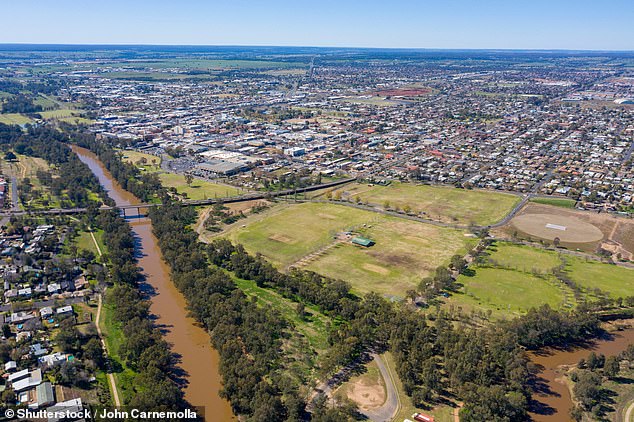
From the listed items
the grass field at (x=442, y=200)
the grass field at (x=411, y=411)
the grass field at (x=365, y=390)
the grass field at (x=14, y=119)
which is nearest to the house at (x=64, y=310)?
the grass field at (x=365, y=390)

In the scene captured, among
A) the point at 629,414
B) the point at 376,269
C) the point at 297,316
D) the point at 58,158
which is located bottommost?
the point at 629,414

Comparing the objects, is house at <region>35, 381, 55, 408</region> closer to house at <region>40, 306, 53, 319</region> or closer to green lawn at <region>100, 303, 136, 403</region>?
green lawn at <region>100, 303, 136, 403</region>

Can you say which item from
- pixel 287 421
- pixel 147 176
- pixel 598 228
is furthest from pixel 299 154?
pixel 287 421

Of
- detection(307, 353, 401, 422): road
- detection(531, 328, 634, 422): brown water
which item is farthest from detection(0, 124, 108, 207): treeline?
detection(531, 328, 634, 422): brown water

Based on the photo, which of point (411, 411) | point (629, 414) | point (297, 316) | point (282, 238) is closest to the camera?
point (629, 414)

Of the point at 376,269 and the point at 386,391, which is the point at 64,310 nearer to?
the point at 386,391

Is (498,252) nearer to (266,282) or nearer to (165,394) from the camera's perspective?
(266,282)

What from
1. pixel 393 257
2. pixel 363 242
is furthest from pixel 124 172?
pixel 393 257
